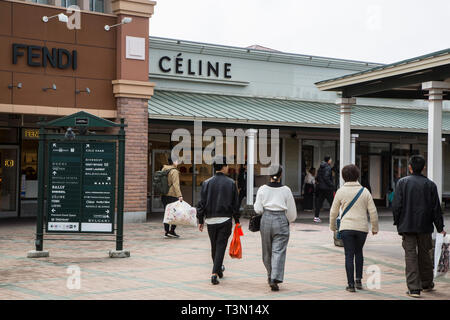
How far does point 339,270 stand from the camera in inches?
400

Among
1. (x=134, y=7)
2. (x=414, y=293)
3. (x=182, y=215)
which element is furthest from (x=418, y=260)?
(x=134, y=7)

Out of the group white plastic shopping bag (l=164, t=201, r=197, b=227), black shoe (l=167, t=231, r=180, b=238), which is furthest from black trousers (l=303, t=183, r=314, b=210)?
white plastic shopping bag (l=164, t=201, r=197, b=227)

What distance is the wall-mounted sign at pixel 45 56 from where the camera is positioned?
16.4 metres

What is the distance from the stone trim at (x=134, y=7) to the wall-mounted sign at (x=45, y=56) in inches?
67.9

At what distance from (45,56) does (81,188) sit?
6568 mm

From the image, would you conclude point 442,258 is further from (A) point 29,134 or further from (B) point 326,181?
(A) point 29,134

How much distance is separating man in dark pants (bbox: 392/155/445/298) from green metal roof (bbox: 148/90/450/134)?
35.9ft

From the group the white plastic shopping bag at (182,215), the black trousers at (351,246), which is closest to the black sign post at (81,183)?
the white plastic shopping bag at (182,215)

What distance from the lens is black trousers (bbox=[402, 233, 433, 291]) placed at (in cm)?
809

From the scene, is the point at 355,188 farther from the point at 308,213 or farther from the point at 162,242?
the point at 308,213

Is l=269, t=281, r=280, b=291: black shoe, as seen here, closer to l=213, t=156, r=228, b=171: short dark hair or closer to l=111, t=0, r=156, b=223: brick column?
l=213, t=156, r=228, b=171: short dark hair

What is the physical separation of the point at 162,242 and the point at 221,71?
9.81m

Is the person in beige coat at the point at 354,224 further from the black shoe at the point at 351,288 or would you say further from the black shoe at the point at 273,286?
the black shoe at the point at 273,286

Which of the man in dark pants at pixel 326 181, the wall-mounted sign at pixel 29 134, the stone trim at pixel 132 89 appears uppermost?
the stone trim at pixel 132 89
